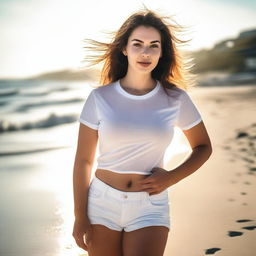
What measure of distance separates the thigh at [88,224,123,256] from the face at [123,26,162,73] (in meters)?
1.09

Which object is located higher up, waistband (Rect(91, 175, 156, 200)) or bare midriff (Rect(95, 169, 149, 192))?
bare midriff (Rect(95, 169, 149, 192))

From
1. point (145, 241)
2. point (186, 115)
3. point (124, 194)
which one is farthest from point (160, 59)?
point (145, 241)

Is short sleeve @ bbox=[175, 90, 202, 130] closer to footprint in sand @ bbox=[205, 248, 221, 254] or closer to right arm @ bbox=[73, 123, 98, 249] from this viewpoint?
right arm @ bbox=[73, 123, 98, 249]

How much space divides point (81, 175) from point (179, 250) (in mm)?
1496

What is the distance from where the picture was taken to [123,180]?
2.57 m

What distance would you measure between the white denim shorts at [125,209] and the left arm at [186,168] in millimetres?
73

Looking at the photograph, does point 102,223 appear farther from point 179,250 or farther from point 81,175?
point 179,250

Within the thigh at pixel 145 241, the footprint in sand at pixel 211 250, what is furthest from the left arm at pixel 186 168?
the footprint in sand at pixel 211 250

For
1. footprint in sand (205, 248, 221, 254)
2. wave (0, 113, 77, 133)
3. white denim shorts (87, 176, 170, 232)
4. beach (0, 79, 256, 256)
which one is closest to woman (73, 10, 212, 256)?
white denim shorts (87, 176, 170, 232)

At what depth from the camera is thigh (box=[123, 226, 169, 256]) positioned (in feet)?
8.02

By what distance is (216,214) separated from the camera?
439 cm

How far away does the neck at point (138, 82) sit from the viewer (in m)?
2.83

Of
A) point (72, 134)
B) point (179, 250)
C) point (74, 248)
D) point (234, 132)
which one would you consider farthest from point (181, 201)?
point (72, 134)

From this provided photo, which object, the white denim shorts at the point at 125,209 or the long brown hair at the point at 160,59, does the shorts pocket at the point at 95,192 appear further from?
the long brown hair at the point at 160,59
